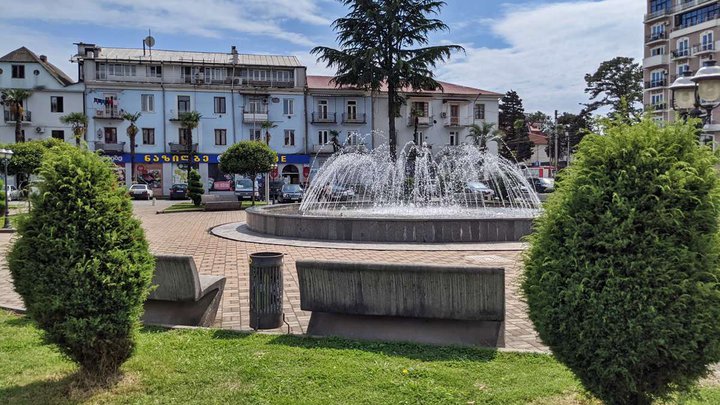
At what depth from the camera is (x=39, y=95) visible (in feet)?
154

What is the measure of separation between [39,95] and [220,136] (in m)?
15.8

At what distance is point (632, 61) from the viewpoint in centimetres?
6806

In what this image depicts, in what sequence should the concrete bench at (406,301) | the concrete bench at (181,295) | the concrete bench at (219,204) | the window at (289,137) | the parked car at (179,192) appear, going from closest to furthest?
1. the concrete bench at (406,301)
2. the concrete bench at (181,295)
3. the concrete bench at (219,204)
4. the parked car at (179,192)
5. the window at (289,137)

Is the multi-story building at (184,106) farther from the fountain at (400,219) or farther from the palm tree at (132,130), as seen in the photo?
the fountain at (400,219)

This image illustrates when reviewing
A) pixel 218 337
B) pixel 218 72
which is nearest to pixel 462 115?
pixel 218 72

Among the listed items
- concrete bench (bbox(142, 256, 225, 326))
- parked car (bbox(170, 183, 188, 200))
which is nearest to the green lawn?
concrete bench (bbox(142, 256, 225, 326))

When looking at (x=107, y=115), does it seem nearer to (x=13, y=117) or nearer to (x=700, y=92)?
(x=13, y=117)

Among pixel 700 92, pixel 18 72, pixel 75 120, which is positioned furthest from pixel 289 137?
pixel 700 92

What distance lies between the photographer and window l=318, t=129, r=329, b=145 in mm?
51438

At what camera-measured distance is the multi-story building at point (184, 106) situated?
47.0 meters

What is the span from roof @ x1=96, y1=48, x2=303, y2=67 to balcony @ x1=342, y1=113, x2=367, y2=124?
21.7 ft

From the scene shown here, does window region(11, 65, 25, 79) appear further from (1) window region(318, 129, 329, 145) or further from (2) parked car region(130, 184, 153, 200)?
(1) window region(318, 129, 329, 145)

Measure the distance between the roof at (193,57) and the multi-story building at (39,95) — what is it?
451cm

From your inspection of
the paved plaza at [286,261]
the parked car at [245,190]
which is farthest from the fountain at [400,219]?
the parked car at [245,190]
